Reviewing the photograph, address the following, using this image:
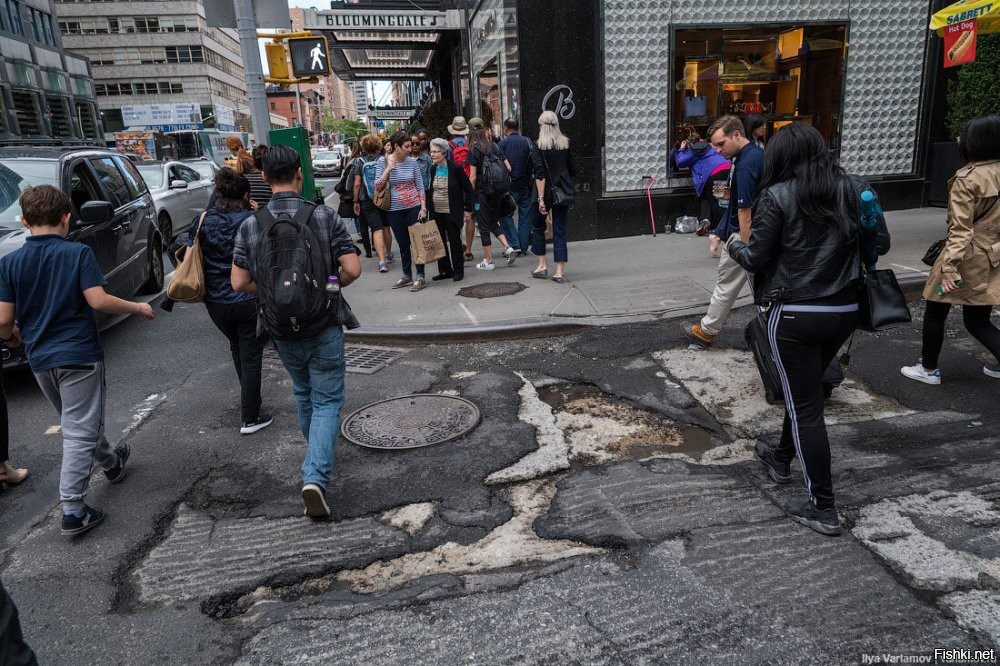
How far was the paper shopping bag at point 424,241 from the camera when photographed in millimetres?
8359

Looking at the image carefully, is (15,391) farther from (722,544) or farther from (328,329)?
(722,544)

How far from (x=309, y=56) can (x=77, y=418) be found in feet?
23.2

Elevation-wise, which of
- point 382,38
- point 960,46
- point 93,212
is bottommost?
point 93,212

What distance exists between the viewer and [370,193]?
30.4ft

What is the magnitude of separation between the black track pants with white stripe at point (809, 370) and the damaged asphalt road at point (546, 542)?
0.28 metres

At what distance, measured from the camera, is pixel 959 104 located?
1077 cm

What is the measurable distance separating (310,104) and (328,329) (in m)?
136

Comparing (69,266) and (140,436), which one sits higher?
(69,266)

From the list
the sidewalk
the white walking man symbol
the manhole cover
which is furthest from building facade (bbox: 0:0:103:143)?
the manhole cover

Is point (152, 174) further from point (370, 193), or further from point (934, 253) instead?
point (934, 253)

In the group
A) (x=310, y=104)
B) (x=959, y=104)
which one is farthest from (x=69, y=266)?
(x=310, y=104)

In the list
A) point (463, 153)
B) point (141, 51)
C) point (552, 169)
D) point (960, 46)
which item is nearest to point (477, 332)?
point (552, 169)

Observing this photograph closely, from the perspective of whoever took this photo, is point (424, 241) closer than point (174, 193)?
Yes

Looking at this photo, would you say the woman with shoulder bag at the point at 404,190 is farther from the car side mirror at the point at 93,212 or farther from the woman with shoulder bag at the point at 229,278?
the woman with shoulder bag at the point at 229,278
